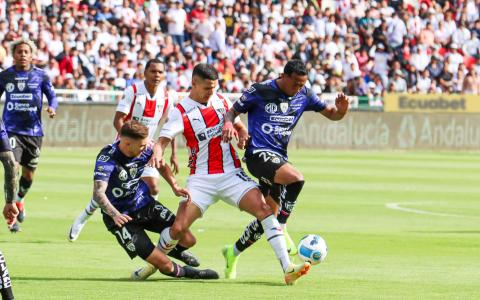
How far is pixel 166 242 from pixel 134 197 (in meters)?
0.53

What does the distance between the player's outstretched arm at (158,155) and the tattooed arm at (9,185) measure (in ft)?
6.63

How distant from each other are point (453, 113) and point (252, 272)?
27853 mm

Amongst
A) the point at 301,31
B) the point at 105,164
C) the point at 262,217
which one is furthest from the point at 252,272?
the point at 301,31

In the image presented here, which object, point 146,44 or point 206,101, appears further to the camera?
point 146,44

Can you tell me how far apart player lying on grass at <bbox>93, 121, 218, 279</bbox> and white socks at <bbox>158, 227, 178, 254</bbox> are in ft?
0.57

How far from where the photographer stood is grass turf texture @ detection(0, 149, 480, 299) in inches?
400

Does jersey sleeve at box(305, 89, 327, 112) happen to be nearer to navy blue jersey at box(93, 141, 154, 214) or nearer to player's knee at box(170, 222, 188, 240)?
navy blue jersey at box(93, 141, 154, 214)

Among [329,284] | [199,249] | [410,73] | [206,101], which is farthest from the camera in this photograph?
[410,73]

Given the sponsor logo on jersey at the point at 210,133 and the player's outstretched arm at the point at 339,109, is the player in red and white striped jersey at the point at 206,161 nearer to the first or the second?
the sponsor logo on jersey at the point at 210,133

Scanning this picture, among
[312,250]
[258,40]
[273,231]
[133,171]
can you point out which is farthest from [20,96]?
[258,40]

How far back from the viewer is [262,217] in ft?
35.7

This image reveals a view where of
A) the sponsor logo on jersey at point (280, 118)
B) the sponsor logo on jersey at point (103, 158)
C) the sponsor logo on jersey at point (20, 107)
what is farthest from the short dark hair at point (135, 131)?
the sponsor logo on jersey at point (20, 107)

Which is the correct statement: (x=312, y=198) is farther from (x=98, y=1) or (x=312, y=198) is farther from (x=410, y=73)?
(x=410, y=73)

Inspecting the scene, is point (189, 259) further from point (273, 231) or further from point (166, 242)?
point (273, 231)
